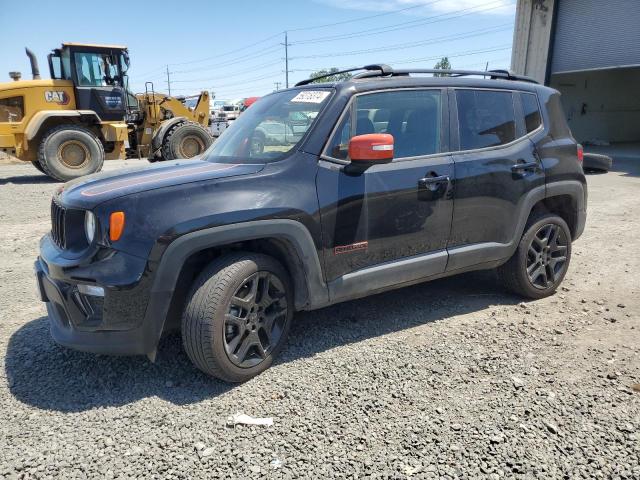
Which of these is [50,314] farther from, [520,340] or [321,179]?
[520,340]

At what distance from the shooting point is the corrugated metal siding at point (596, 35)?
15734mm

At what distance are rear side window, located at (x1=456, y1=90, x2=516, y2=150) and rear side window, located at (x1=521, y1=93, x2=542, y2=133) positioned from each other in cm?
16

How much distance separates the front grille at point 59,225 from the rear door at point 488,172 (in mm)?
2667

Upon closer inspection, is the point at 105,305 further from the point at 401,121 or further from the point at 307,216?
the point at 401,121

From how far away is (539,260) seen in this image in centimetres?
429

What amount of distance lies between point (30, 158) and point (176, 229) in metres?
10.8

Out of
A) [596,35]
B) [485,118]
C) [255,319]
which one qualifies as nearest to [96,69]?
[485,118]

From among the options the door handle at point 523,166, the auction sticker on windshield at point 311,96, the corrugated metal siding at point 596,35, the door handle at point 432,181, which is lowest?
the door handle at point 432,181

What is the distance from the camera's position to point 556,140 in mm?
4297

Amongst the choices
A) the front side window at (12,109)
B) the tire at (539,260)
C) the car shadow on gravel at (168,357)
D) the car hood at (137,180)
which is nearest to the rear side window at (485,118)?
the tire at (539,260)

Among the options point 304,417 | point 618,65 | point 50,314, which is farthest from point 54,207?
point 618,65

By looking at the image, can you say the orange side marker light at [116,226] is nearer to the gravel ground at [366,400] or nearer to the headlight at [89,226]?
the headlight at [89,226]

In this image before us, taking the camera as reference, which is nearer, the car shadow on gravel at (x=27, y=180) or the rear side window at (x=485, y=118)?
the rear side window at (x=485, y=118)

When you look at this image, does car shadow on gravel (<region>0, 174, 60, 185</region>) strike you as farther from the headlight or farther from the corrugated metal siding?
the corrugated metal siding
